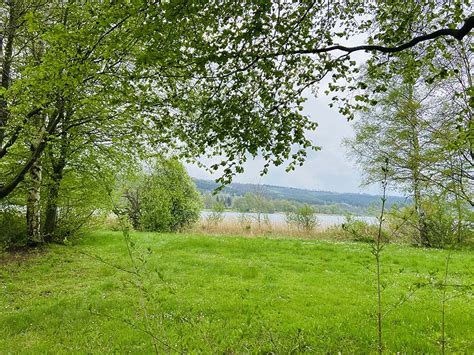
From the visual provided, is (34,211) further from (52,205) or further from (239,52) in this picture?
(239,52)

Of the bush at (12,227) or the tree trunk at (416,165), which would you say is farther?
the tree trunk at (416,165)

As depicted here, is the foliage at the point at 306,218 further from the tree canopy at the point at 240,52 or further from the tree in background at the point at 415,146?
the tree canopy at the point at 240,52

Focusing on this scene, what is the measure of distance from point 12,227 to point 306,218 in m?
20.5

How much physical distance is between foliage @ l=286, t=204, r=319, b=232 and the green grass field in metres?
12.9

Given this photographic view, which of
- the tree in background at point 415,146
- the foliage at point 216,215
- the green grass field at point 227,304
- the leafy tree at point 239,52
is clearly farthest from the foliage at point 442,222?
the leafy tree at point 239,52

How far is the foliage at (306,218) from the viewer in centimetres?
2925

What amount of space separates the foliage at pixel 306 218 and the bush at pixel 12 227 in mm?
19520

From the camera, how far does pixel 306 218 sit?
29375mm

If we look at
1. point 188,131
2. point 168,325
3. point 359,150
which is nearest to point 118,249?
point 168,325

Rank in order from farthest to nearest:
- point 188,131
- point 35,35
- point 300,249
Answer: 1. point 300,249
2. point 35,35
3. point 188,131

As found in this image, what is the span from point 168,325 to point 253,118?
13.9ft

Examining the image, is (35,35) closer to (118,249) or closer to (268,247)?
(118,249)

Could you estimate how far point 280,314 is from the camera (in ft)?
24.9

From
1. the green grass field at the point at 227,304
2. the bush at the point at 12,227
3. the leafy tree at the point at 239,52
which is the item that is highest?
the leafy tree at the point at 239,52
